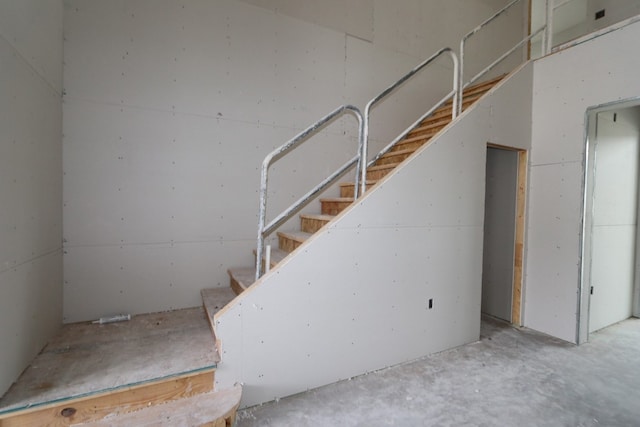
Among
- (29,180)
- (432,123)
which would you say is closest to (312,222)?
(432,123)

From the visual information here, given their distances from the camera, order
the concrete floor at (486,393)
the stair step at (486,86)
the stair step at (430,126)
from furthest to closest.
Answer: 1. the stair step at (486,86)
2. the stair step at (430,126)
3. the concrete floor at (486,393)

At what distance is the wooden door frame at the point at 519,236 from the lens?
139 inches

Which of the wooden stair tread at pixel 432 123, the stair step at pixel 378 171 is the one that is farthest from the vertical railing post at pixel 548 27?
the stair step at pixel 378 171

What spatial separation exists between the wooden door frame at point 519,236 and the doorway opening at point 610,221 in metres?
0.54

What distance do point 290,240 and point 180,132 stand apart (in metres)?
1.39

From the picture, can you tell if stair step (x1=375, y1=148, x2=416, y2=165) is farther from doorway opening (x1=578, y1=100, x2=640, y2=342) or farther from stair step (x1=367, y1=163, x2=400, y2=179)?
doorway opening (x1=578, y1=100, x2=640, y2=342)

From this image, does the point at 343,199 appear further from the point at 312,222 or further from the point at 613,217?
the point at 613,217

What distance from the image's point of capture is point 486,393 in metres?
2.29

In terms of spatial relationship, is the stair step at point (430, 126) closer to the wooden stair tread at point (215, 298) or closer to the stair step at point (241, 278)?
the stair step at point (241, 278)

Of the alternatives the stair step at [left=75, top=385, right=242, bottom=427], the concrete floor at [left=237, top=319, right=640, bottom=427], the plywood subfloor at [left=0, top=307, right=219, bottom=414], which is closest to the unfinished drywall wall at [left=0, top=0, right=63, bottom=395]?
the plywood subfloor at [left=0, top=307, right=219, bottom=414]

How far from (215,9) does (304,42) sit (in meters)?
0.92

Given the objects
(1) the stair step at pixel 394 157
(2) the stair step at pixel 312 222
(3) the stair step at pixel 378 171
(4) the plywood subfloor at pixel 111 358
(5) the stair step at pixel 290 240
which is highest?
(1) the stair step at pixel 394 157

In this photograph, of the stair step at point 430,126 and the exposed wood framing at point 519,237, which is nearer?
the stair step at point 430,126

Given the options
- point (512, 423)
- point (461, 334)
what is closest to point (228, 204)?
point (461, 334)
